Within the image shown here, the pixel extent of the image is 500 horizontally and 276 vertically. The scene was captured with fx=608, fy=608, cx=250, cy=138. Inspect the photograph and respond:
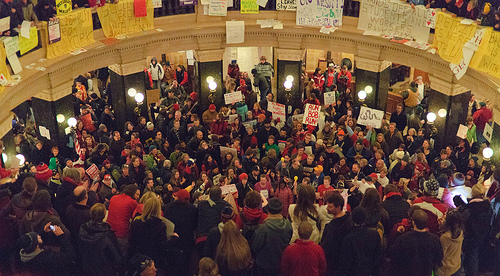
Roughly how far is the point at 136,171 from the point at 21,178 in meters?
3.04

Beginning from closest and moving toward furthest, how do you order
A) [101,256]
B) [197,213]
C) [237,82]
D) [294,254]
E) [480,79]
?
[294,254]
[101,256]
[197,213]
[480,79]
[237,82]

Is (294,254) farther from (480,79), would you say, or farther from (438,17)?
(438,17)

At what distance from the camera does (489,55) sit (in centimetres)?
1424

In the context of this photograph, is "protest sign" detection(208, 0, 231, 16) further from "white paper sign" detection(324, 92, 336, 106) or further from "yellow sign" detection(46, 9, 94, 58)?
"white paper sign" detection(324, 92, 336, 106)

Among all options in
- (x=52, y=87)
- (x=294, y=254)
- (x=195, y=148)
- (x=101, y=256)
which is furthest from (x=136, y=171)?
(x=294, y=254)

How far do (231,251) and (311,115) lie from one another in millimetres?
8700

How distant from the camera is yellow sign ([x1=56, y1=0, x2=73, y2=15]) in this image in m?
15.5

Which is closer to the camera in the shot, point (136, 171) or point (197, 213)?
point (197, 213)

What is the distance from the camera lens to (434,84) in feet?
56.0

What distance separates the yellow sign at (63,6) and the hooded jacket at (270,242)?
944 cm

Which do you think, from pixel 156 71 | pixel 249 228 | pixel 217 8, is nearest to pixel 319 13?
pixel 217 8

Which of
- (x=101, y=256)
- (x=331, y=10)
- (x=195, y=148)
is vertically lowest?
(x=195, y=148)

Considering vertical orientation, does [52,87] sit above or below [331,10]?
below

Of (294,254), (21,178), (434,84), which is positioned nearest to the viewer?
(294,254)
